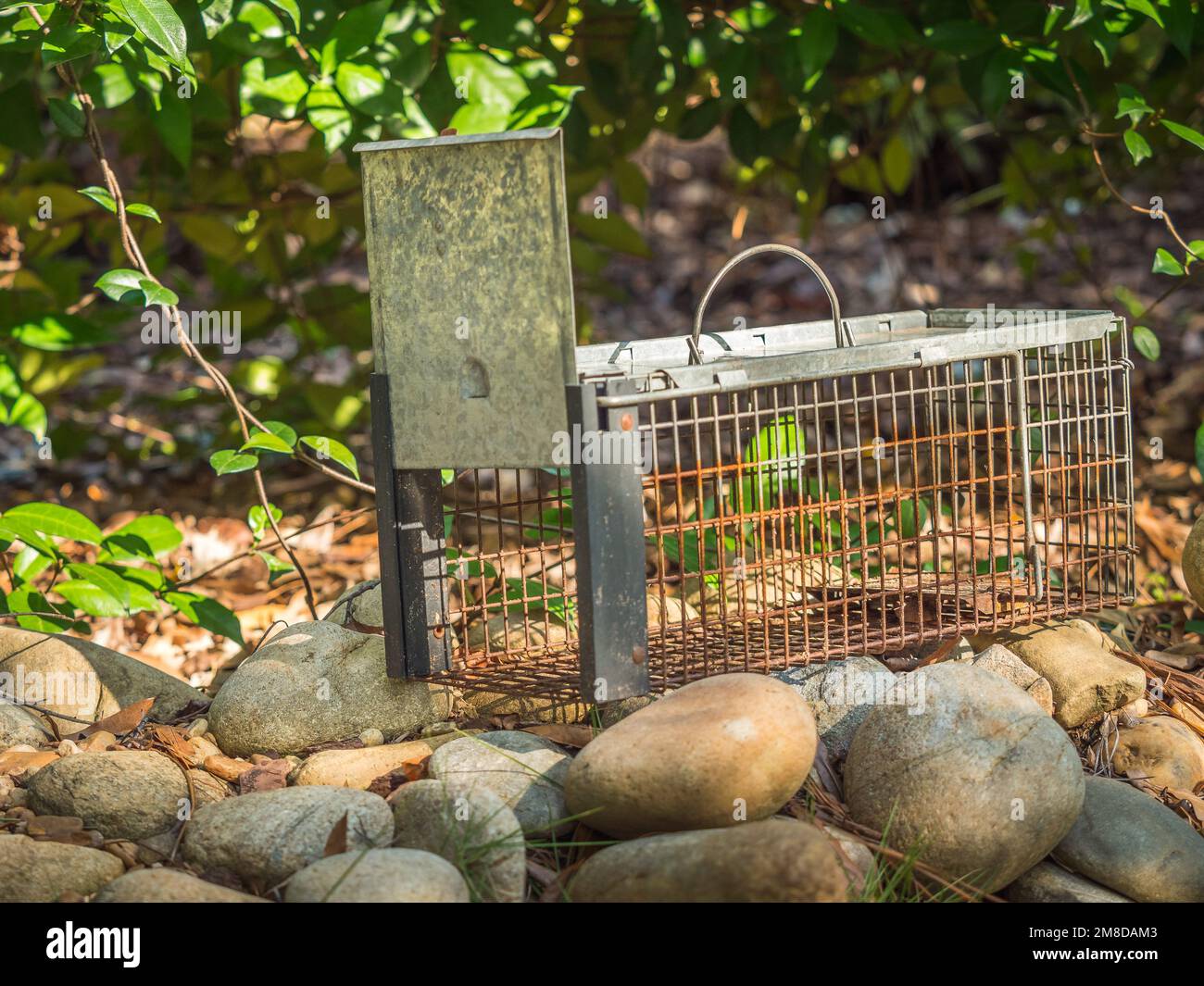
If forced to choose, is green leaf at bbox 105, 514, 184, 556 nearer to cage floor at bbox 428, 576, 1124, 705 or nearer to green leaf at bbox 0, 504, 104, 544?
green leaf at bbox 0, 504, 104, 544

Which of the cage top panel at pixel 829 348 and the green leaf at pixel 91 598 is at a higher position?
the cage top panel at pixel 829 348

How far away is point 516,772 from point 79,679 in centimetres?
113

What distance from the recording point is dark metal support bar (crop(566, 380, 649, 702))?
2.35 metres

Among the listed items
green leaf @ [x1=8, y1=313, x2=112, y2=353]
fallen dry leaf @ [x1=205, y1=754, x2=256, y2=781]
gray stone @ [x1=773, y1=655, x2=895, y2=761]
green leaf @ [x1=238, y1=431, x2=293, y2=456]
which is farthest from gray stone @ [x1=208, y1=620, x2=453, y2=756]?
green leaf @ [x1=8, y1=313, x2=112, y2=353]

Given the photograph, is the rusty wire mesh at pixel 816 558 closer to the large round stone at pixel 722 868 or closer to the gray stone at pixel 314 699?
the gray stone at pixel 314 699

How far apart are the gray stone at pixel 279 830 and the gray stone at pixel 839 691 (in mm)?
855

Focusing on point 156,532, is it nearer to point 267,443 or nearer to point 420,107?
point 267,443

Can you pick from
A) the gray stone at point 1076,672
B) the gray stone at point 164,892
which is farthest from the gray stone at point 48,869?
the gray stone at point 1076,672

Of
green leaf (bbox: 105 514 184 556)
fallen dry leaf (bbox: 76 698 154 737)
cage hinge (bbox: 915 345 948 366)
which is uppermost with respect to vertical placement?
cage hinge (bbox: 915 345 948 366)

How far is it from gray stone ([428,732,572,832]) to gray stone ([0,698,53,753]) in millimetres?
911

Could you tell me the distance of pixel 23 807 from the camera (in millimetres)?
2518

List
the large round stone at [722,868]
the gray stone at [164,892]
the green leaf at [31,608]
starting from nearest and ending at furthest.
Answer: the large round stone at [722,868] → the gray stone at [164,892] → the green leaf at [31,608]

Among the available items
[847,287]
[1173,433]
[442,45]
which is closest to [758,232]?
[847,287]

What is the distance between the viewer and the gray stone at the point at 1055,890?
7.87 ft
